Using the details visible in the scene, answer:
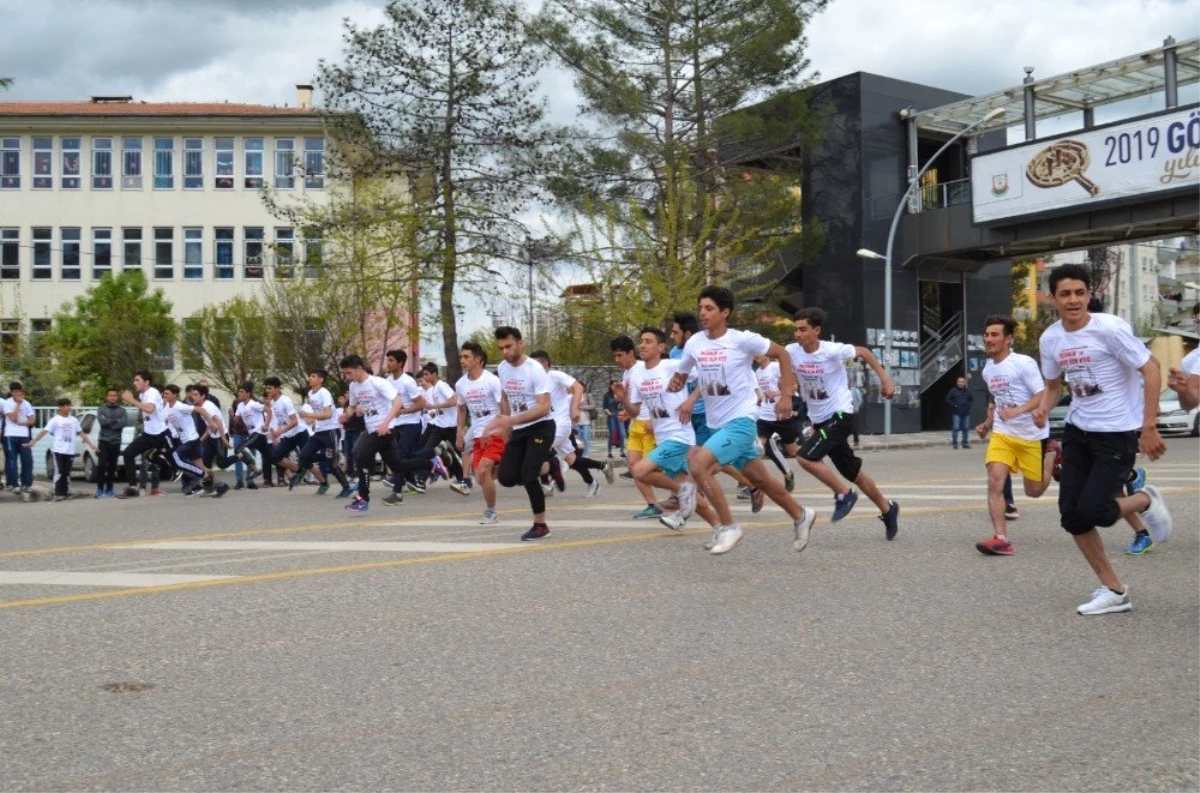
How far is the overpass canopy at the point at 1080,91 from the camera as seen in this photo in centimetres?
3772

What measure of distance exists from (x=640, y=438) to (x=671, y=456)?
3036 mm

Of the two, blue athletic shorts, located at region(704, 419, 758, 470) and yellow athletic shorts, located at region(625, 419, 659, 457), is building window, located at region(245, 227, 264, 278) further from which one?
blue athletic shorts, located at region(704, 419, 758, 470)

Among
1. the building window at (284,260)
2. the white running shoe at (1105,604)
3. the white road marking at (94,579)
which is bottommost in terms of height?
the white road marking at (94,579)

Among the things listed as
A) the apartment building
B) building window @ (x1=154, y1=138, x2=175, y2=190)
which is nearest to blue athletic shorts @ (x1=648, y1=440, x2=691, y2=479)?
the apartment building

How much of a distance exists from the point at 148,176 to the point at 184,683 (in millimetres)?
56499

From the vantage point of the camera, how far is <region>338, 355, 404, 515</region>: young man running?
48.7 ft

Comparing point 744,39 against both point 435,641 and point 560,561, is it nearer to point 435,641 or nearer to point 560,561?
point 560,561

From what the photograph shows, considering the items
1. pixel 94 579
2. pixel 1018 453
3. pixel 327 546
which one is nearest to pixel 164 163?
pixel 327 546

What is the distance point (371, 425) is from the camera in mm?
15836

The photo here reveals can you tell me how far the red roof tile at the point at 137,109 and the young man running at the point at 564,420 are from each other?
42.4 m

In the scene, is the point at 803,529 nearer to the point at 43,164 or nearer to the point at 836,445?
the point at 836,445

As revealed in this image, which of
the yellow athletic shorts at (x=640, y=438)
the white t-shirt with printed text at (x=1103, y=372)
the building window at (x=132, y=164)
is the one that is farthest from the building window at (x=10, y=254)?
the white t-shirt with printed text at (x=1103, y=372)

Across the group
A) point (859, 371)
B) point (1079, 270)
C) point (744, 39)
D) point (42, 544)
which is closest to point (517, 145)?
point (744, 39)

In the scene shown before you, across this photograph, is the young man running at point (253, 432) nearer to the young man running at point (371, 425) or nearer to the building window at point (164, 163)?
the young man running at point (371, 425)
